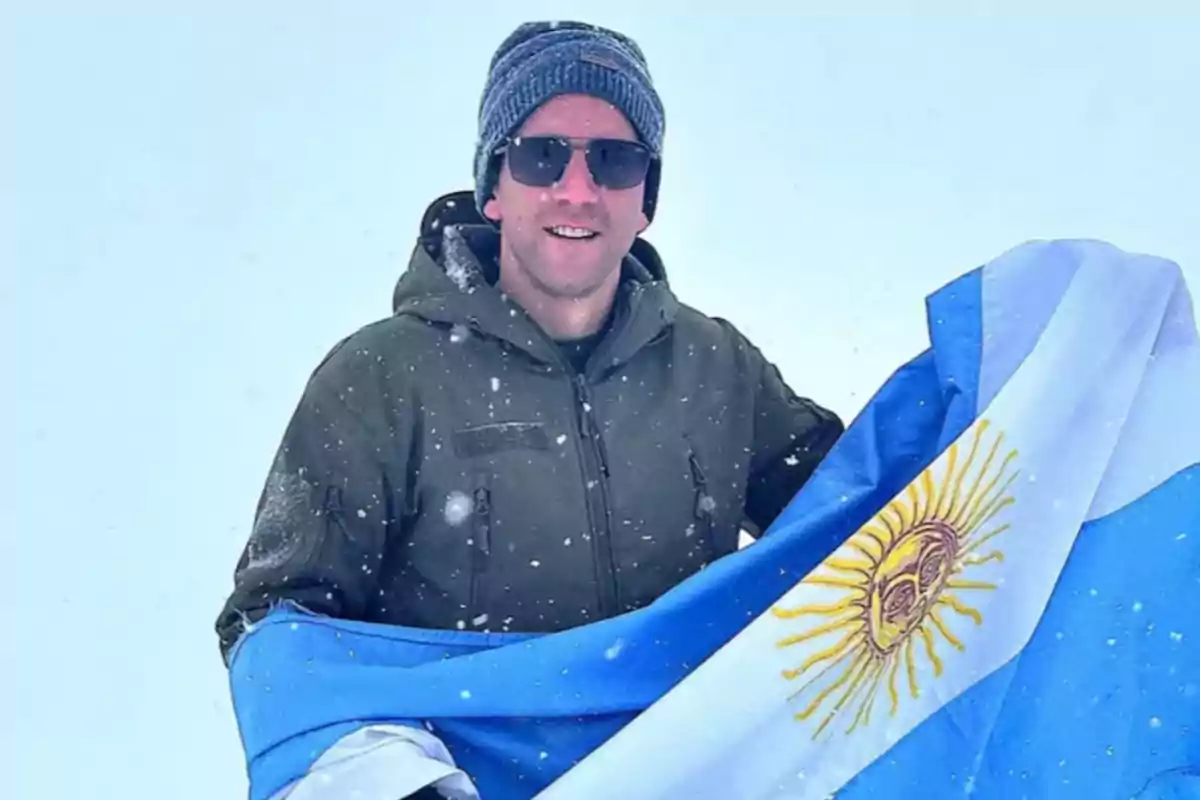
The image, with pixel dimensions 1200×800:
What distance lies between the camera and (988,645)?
1521 mm

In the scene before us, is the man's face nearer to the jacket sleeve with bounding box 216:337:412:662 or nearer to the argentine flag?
the jacket sleeve with bounding box 216:337:412:662

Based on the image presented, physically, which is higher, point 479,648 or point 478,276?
point 478,276

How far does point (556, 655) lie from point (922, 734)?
1.34 ft

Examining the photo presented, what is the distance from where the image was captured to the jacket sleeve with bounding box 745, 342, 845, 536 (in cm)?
201

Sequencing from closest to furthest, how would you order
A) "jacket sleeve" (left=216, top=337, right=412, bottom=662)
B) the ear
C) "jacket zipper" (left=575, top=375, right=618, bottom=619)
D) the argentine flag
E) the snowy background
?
the argentine flag → "jacket sleeve" (left=216, top=337, right=412, bottom=662) → "jacket zipper" (left=575, top=375, right=618, bottom=619) → the ear → the snowy background

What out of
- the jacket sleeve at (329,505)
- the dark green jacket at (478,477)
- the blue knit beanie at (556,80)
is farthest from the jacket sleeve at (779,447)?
the jacket sleeve at (329,505)

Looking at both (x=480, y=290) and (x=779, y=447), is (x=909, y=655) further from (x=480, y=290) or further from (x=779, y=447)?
(x=480, y=290)

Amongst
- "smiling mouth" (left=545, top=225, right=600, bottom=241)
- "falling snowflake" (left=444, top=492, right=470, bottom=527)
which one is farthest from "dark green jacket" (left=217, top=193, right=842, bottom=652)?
"smiling mouth" (left=545, top=225, right=600, bottom=241)

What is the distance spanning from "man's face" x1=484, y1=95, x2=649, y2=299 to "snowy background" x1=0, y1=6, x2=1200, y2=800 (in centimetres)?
323

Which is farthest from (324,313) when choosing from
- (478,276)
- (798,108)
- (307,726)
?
(307,726)

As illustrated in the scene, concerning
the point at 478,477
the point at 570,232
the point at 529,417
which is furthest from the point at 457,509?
the point at 570,232

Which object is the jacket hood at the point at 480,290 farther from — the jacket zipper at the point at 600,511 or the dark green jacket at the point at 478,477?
the jacket zipper at the point at 600,511

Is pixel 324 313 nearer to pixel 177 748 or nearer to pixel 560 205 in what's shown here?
pixel 177 748

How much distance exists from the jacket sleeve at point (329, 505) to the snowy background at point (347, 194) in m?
3.18
